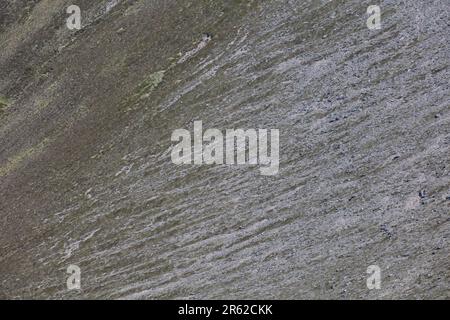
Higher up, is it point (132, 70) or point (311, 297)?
point (132, 70)

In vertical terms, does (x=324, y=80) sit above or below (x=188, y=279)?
above

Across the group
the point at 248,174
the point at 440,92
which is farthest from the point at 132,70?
the point at 440,92

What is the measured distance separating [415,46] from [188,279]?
12577mm

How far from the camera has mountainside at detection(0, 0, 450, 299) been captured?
77.2 ft

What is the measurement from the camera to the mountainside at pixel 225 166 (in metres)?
23.5

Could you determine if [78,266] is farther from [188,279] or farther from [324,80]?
[324,80]

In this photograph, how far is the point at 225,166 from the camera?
2403cm

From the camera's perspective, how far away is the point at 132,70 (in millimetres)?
24453

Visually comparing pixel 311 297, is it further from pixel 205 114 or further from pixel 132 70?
pixel 132 70

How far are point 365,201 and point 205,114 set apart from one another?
703 centimetres

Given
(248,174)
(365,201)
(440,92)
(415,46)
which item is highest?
(415,46)
